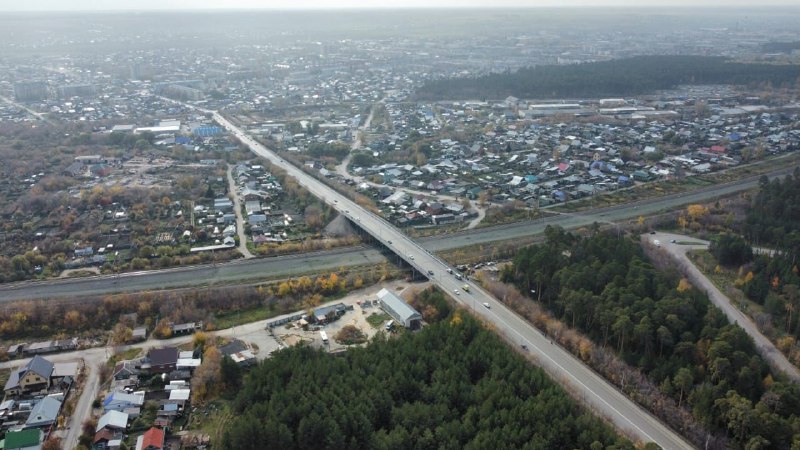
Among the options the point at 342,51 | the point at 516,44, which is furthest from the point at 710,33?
the point at 342,51

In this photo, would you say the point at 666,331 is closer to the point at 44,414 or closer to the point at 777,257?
the point at 777,257

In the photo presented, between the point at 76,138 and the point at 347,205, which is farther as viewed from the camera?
the point at 76,138

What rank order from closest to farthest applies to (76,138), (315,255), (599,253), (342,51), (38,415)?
1. (38,415)
2. (599,253)
3. (315,255)
4. (76,138)
5. (342,51)

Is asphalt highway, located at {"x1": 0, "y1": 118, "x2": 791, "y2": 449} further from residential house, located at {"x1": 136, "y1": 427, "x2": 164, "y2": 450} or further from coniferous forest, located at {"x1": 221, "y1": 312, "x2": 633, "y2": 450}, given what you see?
residential house, located at {"x1": 136, "y1": 427, "x2": 164, "y2": 450}

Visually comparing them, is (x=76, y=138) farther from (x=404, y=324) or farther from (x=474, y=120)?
(x=404, y=324)

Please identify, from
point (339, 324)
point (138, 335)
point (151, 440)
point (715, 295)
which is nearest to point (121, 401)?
point (151, 440)

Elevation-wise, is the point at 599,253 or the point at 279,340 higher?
the point at 599,253
